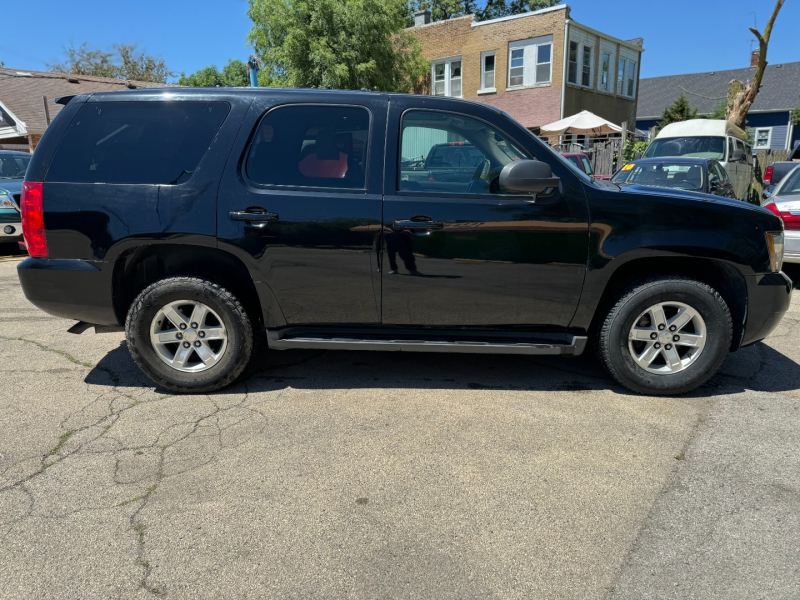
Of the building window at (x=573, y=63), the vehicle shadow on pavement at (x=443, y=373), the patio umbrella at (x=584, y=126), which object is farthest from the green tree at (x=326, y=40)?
the vehicle shadow on pavement at (x=443, y=373)

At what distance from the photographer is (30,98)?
24656 millimetres

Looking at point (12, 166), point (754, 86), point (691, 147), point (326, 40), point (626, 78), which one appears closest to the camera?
point (12, 166)

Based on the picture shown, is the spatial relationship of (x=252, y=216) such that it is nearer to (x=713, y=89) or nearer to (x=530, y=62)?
(x=530, y=62)

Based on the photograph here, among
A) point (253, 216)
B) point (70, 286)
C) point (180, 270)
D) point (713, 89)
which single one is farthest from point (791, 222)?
point (713, 89)

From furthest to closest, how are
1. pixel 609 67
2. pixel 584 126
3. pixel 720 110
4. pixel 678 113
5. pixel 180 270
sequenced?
pixel 720 110, pixel 678 113, pixel 609 67, pixel 584 126, pixel 180 270

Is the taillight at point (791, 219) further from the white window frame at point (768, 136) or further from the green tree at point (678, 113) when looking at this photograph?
the white window frame at point (768, 136)

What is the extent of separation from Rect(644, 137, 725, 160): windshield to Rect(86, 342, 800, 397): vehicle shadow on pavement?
11046 millimetres

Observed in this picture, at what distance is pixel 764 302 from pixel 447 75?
26.4 metres

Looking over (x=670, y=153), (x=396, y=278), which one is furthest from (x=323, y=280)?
(x=670, y=153)

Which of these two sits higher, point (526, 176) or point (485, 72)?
point (485, 72)

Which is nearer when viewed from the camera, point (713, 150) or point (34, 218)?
point (34, 218)

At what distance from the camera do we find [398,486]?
2992mm

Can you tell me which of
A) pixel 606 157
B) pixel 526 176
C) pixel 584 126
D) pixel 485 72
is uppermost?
pixel 485 72

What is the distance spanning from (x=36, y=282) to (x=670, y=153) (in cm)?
1485
